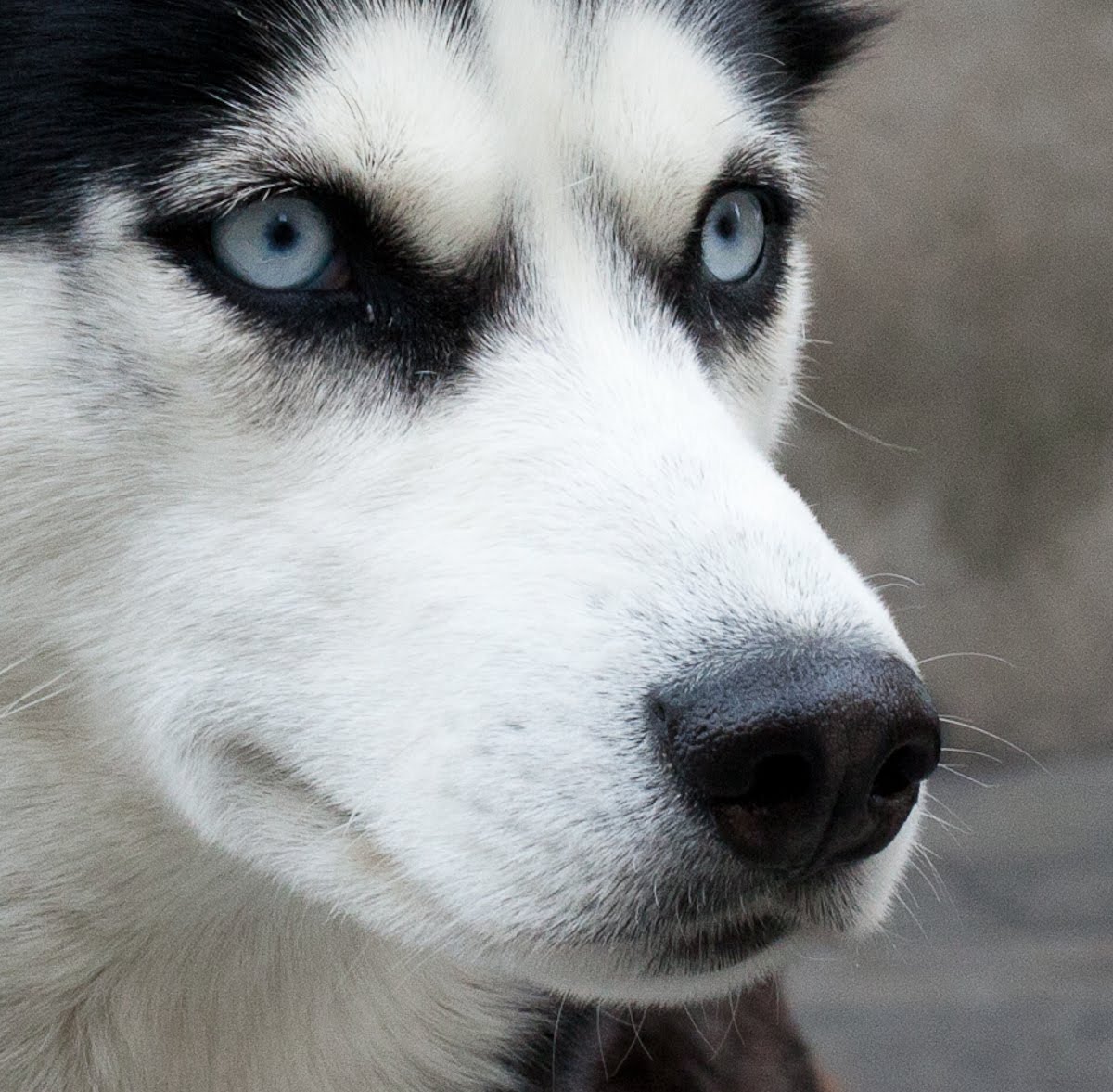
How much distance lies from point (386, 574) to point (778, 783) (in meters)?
0.42

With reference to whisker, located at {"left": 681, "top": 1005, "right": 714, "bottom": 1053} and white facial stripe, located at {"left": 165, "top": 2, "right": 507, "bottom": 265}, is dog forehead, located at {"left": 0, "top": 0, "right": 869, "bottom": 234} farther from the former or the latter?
whisker, located at {"left": 681, "top": 1005, "right": 714, "bottom": 1053}

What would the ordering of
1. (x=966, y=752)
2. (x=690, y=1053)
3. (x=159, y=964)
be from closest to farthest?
(x=159, y=964), (x=966, y=752), (x=690, y=1053)

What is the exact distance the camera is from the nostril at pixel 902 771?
1.49 meters

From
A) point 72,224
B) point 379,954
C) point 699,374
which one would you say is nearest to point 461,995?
point 379,954

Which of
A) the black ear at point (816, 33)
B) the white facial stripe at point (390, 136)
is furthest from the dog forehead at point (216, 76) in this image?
→ the black ear at point (816, 33)

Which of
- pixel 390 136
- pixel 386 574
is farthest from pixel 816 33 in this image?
pixel 386 574

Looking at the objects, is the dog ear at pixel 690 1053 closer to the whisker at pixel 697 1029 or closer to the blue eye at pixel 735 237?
the whisker at pixel 697 1029

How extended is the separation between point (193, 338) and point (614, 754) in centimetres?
59

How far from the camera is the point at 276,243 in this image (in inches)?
67.4

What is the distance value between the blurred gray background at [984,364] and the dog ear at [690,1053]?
11.1 ft

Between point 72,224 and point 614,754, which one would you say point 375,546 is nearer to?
point 614,754

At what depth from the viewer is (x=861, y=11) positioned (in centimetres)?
258

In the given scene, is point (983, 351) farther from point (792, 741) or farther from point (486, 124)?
point (792, 741)

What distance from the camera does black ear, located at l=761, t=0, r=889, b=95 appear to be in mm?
2387
